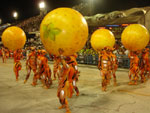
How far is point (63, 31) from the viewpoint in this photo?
3.24m

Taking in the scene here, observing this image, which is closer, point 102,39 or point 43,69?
point 102,39

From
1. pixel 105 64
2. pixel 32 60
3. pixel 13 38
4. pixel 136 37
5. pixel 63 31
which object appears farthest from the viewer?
pixel 32 60

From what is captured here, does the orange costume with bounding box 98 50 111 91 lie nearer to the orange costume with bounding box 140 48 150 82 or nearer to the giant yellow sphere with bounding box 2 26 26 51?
the orange costume with bounding box 140 48 150 82

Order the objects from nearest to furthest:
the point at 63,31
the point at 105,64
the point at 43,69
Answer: the point at 63,31 → the point at 105,64 → the point at 43,69

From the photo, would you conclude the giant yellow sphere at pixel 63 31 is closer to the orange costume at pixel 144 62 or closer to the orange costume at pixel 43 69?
the orange costume at pixel 43 69

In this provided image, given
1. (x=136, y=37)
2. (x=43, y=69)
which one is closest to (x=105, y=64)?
Result: (x=136, y=37)

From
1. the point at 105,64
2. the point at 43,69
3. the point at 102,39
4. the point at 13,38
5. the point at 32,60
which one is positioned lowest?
the point at 43,69

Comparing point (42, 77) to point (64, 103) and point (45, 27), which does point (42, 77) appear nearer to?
point (64, 103)

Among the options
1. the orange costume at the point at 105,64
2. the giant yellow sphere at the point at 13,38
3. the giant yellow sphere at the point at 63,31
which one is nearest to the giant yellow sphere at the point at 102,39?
the orange costume at the point at 105,64

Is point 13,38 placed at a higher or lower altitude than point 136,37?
higher

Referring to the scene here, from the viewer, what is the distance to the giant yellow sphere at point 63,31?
3.27 m

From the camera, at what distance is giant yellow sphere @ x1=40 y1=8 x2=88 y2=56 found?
10.7 feet

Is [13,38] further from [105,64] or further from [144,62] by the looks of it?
[144,62]

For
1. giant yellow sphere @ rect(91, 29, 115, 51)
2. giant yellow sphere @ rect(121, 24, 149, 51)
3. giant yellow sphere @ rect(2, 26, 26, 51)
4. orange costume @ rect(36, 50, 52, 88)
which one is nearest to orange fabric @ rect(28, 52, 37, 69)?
orange costume @ rect(36, 50, 52, 88)
